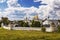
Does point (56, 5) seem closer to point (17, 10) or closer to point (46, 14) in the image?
point (46, 14)

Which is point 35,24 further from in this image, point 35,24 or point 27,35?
point 27,35

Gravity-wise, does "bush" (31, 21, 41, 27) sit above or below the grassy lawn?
above

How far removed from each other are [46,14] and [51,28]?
373 mm

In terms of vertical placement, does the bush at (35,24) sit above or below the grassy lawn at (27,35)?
above

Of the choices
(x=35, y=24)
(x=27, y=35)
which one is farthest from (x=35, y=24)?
(x=27, y=35)

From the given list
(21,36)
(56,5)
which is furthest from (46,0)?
(21,36)

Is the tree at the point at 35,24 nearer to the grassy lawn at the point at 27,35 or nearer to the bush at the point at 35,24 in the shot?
the bush at the point at 35,24

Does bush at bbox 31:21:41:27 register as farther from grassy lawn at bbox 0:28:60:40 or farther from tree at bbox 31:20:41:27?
grassy lawn at bbox 0:28:60:40

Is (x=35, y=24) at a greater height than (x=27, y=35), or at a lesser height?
greater

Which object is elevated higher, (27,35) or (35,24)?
(35,24)

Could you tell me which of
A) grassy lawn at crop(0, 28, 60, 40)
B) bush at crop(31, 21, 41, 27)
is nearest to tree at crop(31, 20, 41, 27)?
bush at crop(31, 21, 41, 27)

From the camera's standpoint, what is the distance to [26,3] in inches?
250

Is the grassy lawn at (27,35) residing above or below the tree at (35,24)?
below

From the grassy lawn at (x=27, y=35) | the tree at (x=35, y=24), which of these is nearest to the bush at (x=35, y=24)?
the tree at (x=35, y=24)
